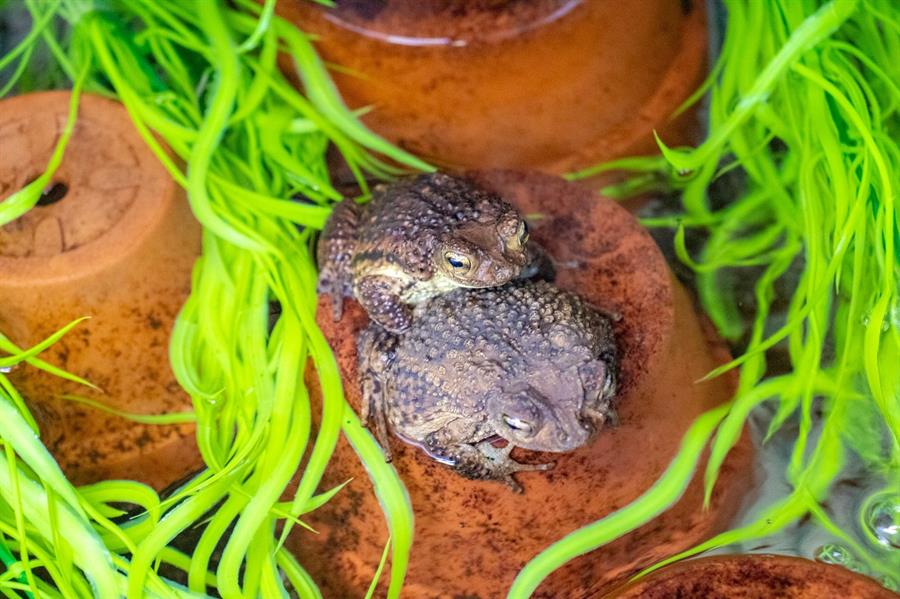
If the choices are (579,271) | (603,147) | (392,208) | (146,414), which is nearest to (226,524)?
(146,414)

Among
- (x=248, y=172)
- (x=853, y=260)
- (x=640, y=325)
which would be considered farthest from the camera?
(x=248, y=172)

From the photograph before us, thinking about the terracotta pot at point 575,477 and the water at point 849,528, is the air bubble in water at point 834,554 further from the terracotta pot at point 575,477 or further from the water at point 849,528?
the terracotta pot at point 575,477

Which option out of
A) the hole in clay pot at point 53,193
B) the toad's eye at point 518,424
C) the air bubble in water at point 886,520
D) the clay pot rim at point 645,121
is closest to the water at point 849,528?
the air bubble in water at point 886,520

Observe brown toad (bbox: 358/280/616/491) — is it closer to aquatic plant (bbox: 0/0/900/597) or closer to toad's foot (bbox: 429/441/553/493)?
toad's foot (bbox: 429/441/553/493)

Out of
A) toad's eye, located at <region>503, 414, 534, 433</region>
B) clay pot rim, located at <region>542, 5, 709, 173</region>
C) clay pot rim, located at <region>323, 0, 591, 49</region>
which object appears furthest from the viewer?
clay pot rim, located at <region>542, 5, 709, 173</region>

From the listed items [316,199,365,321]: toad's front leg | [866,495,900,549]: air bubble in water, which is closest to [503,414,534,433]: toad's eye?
[316,199,365,321]: toad's front leg

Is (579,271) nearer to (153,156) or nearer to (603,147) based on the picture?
(603,147)
